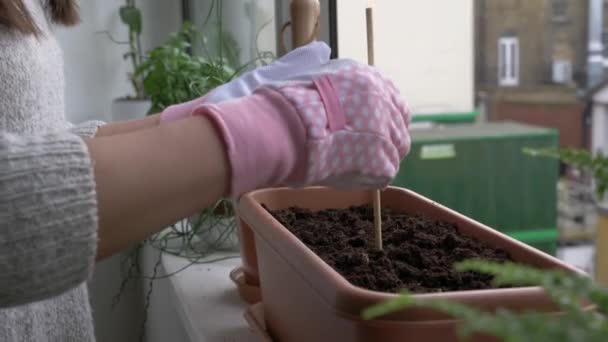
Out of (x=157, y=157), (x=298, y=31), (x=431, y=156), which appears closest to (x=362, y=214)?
(x=298, y=31)

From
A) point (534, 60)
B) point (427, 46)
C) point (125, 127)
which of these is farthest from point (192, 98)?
point (534, 60)

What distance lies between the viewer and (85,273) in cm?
41

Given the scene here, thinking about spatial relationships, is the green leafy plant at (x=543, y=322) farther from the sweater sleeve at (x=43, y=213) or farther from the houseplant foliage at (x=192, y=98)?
the houseplant foliage at (x=192, y=98)

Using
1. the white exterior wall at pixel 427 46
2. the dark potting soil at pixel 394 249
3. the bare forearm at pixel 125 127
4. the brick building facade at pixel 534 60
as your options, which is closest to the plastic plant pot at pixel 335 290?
the dark potting soil at pixel 394 249

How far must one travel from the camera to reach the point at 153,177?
0.39m

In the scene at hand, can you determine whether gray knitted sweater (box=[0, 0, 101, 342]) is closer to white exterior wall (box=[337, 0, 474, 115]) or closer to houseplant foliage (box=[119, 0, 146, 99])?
white exterior wall (box=[337, 0, 474, 115])

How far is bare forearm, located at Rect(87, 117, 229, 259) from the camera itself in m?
0.39

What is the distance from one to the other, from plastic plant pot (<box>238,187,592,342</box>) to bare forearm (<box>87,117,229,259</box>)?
9 cm

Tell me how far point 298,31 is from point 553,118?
2.62 feet

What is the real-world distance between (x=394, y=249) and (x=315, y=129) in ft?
0.55

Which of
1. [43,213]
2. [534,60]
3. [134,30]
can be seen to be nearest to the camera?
[43,213]

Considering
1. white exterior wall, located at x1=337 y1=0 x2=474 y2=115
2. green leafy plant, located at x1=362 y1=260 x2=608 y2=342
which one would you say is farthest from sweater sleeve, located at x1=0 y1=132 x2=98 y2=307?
white exterior wall, located at x1=337 y1=0 x2=474 y2=115

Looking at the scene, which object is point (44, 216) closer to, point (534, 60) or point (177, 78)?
point (177, 78)

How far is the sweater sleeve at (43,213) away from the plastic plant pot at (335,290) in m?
0.14
